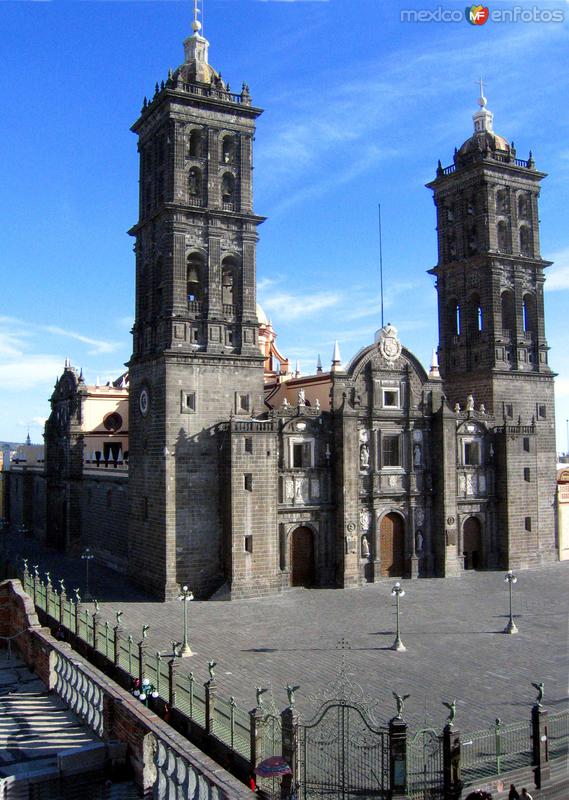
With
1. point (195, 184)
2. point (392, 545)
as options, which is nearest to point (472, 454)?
point (392, 545)

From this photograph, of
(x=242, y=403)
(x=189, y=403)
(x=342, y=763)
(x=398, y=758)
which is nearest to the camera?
(x=398, y=758)

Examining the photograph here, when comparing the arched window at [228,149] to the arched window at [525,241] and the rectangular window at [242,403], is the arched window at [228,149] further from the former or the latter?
the arched window at [525,241]

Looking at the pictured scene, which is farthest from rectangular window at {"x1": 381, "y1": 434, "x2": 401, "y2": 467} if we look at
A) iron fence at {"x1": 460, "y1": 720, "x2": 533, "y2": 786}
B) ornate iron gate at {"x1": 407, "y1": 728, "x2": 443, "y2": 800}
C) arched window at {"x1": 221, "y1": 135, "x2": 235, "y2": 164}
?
ornate iron gate at {"x1": 407, "y1": 728, "x2": 443, "y2": 800}

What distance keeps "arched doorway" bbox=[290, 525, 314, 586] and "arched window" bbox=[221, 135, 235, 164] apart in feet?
65.7

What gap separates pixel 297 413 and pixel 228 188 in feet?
41.8

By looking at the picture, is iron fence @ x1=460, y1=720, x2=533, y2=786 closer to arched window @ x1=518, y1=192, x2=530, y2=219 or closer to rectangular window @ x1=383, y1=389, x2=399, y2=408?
rectangular window @ x1=383, y1=389, x2=399, y2=408

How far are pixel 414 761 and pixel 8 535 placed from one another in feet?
175

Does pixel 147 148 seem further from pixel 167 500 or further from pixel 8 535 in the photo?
pixel 8 535

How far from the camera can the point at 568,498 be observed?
48.2 metres

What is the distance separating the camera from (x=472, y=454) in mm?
45062

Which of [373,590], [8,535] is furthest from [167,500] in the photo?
[8,535]

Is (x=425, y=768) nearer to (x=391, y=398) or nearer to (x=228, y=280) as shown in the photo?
(x=391, y=398)

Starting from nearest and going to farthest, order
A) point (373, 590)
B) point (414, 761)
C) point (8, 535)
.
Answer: point (414, 761), point (373, 590), point (8, 535)

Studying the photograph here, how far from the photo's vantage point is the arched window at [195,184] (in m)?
A: 39.0
